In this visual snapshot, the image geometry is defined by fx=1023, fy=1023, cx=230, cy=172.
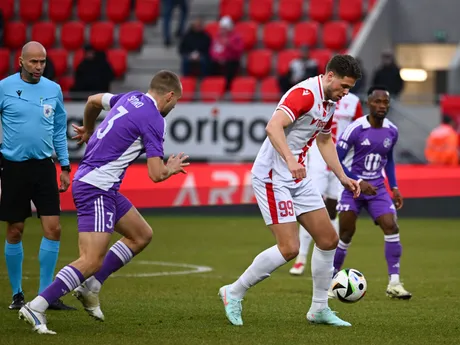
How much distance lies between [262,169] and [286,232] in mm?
569

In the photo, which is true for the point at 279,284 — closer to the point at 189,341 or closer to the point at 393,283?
the point at 393,283

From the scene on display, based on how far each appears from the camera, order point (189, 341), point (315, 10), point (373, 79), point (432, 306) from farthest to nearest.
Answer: point (315, 10)
point (373, 79)
point (432, 306)
point (189, 341)

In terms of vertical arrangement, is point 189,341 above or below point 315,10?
below

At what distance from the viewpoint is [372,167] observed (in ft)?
34.9

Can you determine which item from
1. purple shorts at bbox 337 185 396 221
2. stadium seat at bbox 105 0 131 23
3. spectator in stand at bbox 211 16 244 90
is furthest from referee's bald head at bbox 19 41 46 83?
stadium seat at bbox 105 0 131 23

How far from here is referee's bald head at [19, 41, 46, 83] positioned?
28.9 feet

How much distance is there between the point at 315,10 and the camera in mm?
24844

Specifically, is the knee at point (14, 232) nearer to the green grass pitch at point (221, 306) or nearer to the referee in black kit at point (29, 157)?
the referee in black kit at point (29, 157)

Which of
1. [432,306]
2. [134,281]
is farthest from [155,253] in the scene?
[432,306]

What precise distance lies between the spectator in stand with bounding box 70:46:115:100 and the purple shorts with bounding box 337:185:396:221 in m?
11.8

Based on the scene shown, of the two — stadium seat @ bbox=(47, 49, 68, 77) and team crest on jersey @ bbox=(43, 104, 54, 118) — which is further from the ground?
team crest on jersey @ bbox=(43, 104, 54, 118)

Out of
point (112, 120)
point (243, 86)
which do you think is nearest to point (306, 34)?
point (243, 86)

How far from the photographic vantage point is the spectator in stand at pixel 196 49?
76.9 ft

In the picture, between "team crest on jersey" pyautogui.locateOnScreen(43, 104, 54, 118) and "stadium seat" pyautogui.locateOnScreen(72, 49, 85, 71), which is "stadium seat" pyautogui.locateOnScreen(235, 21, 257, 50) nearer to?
"stadium seat" pyautogui.locateOnScreen(72, 49, 85, 71)
